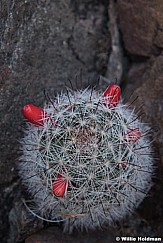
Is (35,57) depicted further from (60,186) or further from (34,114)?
(60,186)

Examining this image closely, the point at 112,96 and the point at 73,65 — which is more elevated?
the point at 73,65

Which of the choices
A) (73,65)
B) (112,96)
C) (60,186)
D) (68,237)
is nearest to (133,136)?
(112,96)

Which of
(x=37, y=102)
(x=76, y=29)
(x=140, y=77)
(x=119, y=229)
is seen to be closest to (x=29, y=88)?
(x=37, y=102)

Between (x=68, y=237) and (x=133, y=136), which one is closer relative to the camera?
(x=133, y=136)

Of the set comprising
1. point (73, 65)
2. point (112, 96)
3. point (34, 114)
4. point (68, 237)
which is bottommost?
point (68, 237)

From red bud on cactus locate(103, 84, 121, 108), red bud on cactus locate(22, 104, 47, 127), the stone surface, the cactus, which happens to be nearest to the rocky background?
the stone surface

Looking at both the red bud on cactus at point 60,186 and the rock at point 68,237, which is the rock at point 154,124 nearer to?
the rock at point 68,237

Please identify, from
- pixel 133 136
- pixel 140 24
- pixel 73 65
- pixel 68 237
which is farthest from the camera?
pixel 73 65
